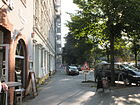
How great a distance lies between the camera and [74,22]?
61.1 ft

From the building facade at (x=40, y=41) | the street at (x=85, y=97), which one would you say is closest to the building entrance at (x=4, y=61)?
the street at (x=85, y=97)

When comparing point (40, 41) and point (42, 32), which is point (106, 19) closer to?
point (40, 41)

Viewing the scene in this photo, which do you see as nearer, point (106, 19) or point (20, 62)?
point (20, 62)

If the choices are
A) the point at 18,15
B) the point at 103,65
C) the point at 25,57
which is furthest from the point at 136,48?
the point at 18,15

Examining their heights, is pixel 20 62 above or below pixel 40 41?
below

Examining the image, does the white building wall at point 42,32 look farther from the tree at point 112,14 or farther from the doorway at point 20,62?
the tree at point 112,14

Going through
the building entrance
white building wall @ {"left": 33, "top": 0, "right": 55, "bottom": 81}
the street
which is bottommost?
the street

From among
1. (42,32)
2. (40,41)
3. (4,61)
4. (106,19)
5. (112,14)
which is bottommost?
(4,61)

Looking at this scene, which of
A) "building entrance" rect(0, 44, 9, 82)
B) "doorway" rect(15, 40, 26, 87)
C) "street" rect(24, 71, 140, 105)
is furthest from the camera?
"doorway" rect(15, 40, 26, 87)

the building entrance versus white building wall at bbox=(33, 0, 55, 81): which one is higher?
white building wall at bbox=(33, 0, 55, 81)

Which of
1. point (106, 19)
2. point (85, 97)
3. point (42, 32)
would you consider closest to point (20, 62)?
point (85, 97)

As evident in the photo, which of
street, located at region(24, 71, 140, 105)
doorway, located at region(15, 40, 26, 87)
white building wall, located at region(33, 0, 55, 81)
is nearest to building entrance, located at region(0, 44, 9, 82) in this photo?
street, located at region(24, 71, 140, 105)

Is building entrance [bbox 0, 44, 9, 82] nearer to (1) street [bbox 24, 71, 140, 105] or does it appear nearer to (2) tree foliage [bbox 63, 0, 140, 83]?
(1) street [bbox 24, 71, 140, 105]

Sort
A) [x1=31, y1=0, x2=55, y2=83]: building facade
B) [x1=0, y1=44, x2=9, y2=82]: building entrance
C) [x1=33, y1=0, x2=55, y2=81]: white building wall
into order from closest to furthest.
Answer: [x1=0, y1=44, x2=9, y2=82]: building entrance < [x1=31, y1=0, x2=55, y2=83]: building facade < [x1=33, y1=0, x2=55, y2=81]: white building wall
